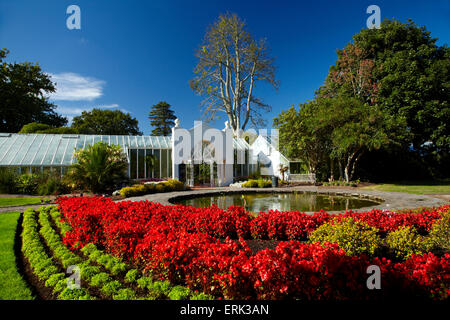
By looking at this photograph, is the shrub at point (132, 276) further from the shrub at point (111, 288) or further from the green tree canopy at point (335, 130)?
the green tree canopy at point (335, 130)

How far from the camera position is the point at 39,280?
357cm

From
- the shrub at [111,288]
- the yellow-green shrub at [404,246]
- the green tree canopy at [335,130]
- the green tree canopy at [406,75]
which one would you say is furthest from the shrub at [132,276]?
the green tree canopy at [406,75]

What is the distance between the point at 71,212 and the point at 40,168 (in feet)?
39.6

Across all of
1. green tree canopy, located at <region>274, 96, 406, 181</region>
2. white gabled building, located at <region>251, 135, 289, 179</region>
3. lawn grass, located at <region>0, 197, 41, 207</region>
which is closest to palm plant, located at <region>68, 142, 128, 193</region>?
lawn grass, located at <region>0, 197, 41, 207</region>

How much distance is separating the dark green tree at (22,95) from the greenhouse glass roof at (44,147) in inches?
579

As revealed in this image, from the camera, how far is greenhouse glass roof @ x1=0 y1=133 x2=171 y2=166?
50.1ft

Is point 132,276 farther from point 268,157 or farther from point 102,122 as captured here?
point 102,122

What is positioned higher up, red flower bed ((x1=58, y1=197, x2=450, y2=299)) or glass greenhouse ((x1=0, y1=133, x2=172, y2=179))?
glass greenhouse ((x1=0, y1=133, x2=172, y2=179))

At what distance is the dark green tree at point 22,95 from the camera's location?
2756cm

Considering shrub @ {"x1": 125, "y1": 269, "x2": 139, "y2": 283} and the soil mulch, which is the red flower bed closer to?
shrub @ {"x1": 125, "y1": 269, "x2": 139, "y2": 283}

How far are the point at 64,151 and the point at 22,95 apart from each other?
1974 cm

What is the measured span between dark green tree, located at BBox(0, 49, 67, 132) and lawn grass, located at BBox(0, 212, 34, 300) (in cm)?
2989

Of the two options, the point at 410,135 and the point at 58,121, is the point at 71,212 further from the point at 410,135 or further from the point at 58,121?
the point at 58,121
